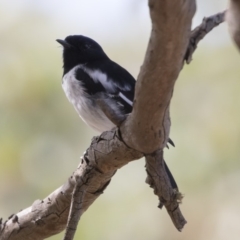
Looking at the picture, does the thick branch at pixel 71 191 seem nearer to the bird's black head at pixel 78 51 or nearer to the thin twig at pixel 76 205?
the thin twig at pixel 76 205

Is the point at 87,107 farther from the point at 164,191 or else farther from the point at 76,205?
the point at 164,191

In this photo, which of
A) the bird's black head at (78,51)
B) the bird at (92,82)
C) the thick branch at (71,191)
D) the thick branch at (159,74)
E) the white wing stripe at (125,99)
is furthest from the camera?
the bird's black head at (78,51)

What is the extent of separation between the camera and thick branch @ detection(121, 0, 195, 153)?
127 cm

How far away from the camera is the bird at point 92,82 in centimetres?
267

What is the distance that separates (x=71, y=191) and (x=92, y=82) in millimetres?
718

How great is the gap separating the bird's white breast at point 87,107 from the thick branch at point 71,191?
1.74 ft

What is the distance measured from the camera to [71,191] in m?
2.33

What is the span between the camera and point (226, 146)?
3582 millimetres

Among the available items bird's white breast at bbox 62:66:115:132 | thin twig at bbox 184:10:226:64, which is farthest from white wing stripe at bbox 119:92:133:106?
thin twig at bbox 184:10:226:64

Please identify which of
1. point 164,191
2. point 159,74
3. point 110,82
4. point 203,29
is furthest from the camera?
point 110,82

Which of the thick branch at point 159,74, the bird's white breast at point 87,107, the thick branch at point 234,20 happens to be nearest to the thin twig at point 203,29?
the thick branch at point 159,74

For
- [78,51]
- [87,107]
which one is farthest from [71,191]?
[78,51]

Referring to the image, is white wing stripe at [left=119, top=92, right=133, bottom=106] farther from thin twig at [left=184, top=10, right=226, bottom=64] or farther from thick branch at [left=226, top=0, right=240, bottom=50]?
thick branch at [left=226, top=0, right=240, bottom=50]

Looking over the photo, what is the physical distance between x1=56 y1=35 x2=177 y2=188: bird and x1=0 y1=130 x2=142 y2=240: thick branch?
0.38 meters
